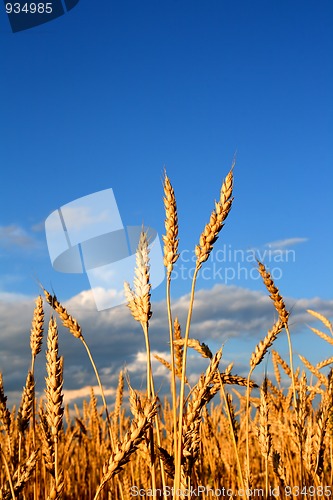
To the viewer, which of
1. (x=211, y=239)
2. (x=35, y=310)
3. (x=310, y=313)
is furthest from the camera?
(x=310, y=313)

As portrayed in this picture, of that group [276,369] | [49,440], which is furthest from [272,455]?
[276,369]

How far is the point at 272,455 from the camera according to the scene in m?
3.17

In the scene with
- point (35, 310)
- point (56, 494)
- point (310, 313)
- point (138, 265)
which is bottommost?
point (56, 494)

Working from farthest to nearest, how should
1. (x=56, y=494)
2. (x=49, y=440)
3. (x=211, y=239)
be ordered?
(x=49, y=440) → (x=56, y=494) → (x=211, y=239)

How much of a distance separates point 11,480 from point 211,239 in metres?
1.39

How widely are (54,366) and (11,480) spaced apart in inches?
24.0

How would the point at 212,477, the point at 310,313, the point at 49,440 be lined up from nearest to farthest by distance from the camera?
the point at 49,440 → the point at 212,477 → the point at 310,313

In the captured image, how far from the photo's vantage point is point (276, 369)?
20.2ft

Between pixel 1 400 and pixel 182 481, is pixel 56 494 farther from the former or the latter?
pixel 1 400

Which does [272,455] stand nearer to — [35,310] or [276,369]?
[35,310]

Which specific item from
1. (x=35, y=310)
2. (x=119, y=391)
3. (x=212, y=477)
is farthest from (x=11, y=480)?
(x=119, y=391)

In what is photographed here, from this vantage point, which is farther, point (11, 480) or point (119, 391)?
point (119, 391)

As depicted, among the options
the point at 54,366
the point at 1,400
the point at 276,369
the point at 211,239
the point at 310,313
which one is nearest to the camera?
the point at 211,239

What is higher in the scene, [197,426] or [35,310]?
[35,310]
